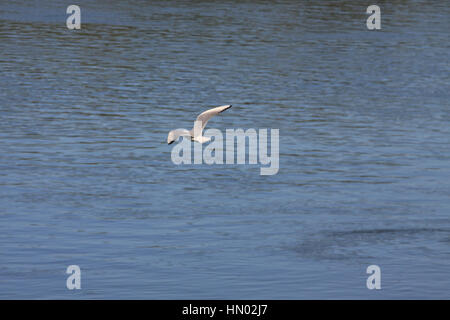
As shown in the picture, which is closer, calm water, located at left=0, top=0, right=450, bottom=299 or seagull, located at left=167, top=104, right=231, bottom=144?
seagull, located at left=167, top=104, right=231, bottom=144

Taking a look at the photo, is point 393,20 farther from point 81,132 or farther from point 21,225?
point 21,225

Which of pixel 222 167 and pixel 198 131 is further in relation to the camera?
pixel 222 167

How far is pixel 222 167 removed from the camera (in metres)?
43.3

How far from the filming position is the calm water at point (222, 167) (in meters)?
30.4

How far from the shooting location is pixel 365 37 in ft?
270

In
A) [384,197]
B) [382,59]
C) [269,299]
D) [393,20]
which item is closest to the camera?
[269,299]

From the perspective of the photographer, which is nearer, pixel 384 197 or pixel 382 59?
pixel 384 197

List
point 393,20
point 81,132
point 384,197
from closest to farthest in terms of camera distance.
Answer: point 384,197, point 81,132, point 393,20

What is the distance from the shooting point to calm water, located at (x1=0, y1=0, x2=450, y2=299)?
99.8 feet

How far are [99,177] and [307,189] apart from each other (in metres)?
7.63

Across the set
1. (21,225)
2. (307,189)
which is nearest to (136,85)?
(307,189)

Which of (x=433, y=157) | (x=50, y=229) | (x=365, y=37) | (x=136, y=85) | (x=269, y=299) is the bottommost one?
(x=269, y=299)

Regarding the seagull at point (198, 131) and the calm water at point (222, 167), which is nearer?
the seagull at point (198, 131)

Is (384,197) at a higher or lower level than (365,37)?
lower
